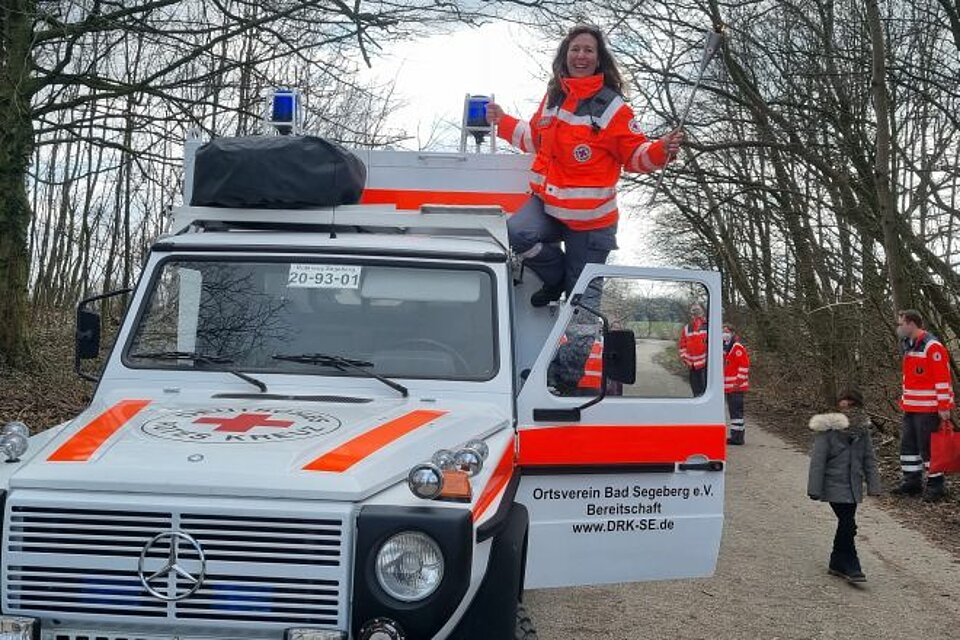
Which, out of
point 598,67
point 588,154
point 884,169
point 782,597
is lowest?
point 782,597

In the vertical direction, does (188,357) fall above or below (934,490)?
above

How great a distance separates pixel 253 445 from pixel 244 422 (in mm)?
304

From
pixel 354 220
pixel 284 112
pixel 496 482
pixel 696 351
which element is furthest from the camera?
pixel 284 112

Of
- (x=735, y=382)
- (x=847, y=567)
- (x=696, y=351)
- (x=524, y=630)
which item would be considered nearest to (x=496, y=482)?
(x=524, y=630)

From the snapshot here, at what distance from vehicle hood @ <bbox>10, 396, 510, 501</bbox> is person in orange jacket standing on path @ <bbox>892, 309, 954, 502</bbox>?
7294 millimetres

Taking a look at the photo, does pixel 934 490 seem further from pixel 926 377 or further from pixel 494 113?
pixel 494 113

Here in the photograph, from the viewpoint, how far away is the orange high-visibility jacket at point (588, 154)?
5.66 metres

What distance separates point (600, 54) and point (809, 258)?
13680 mm

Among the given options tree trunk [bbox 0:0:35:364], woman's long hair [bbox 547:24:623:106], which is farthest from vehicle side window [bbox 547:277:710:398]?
tree trunk [bbox 0:0:35:364]

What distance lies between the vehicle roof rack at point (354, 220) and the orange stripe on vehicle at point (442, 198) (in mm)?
303

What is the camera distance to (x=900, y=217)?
40.5 ft

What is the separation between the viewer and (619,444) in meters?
4.81

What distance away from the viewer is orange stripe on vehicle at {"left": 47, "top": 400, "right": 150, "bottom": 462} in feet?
11.9

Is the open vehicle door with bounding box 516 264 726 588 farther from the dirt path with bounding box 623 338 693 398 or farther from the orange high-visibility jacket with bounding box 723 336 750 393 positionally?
the orange high-visibility jacket with bounding box 723 336 750 393
